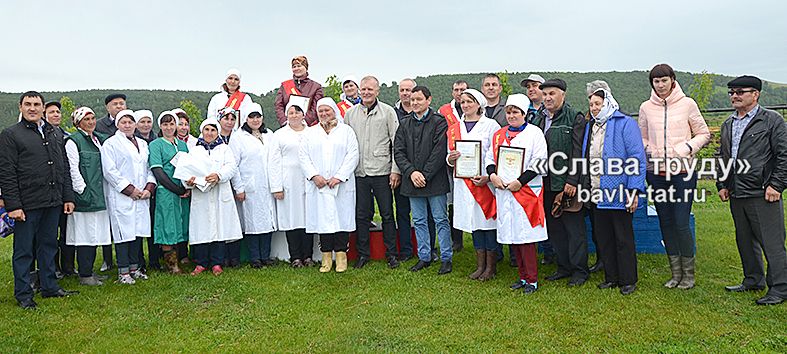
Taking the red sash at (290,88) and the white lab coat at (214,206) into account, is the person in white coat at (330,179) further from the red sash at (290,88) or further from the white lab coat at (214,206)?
the red sash at (290,88)

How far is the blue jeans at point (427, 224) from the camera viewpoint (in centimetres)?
682

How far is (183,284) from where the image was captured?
650cm

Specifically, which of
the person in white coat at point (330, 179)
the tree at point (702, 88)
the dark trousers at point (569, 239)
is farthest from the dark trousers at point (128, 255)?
the tree at point (702, 88)

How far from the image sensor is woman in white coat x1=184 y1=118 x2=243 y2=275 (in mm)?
6855

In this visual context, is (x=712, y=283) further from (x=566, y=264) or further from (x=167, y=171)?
(x=167, y=171)

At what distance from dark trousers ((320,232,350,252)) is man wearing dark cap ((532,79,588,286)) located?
2.36m

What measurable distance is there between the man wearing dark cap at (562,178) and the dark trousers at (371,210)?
1883 millimetres

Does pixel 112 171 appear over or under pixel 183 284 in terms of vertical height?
over

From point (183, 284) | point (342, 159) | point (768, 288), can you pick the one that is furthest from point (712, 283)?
point (183, 284)

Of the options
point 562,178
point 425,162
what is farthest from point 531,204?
point 425,162

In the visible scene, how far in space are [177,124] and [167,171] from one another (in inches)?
27.5

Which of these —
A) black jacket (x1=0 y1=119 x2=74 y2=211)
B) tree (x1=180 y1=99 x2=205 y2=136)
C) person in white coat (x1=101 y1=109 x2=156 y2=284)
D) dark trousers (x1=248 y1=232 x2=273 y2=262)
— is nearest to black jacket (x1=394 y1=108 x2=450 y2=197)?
dark trousers (x1=248 y1=232 x2=273 y2=262)

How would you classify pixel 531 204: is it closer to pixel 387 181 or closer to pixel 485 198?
pixel 485 198

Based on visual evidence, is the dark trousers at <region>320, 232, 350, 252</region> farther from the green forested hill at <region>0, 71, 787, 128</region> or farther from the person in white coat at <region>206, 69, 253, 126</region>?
the green forested hill at <region>0, 71, 787, 128</region>
